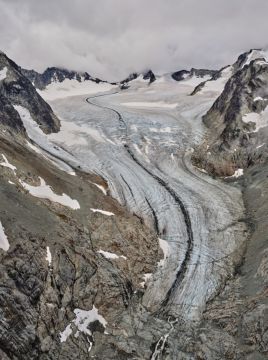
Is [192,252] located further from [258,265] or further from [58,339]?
[58,339]

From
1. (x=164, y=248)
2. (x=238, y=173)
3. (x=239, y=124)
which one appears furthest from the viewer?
(x=239, y=124)

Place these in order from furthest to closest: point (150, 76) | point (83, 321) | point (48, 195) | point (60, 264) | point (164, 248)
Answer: point (150, 76) < point (164, 248) < point (48, 195) < point (60, 264) < point (83, 321)

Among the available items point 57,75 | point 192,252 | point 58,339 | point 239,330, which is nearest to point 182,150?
point 192,252

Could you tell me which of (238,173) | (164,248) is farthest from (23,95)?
(164,248)

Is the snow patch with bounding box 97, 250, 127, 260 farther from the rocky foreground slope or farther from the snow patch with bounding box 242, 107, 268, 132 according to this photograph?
the snow patch with bounding box 242, 107, 268, 132

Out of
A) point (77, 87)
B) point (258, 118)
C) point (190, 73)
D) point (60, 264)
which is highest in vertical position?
point (77, 87)

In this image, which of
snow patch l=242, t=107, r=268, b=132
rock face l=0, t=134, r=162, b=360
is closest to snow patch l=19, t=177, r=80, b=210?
rock face l=0, t=134, r=162, b=360

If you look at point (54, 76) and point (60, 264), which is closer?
point (60, 264)

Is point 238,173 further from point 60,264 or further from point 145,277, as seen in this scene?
point 60,264
